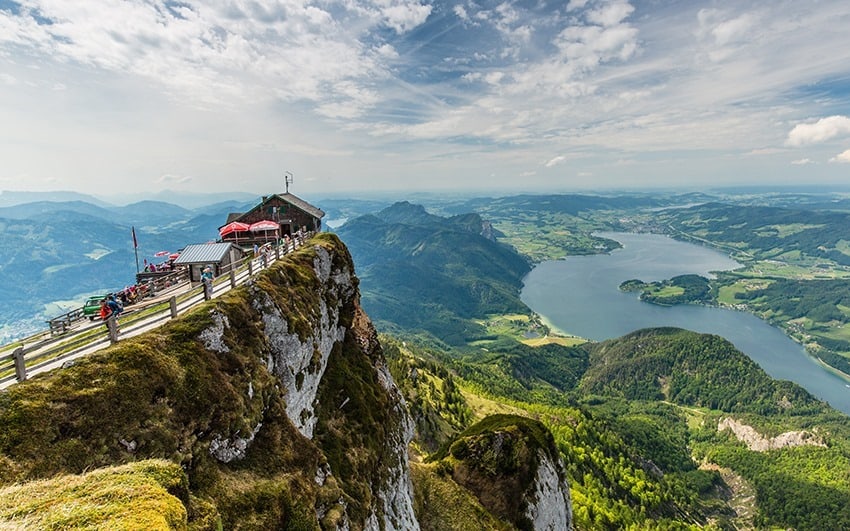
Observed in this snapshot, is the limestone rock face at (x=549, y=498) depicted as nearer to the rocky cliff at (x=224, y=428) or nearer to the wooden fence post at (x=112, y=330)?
the rocky cliff at (x=224, y=428)

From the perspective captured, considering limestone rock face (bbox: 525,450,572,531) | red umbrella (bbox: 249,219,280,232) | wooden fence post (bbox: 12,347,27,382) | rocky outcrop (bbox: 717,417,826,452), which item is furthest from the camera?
rocky outcrop (bbox: 717,417,826,452)

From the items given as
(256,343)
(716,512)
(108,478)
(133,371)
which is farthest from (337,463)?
(716,512)

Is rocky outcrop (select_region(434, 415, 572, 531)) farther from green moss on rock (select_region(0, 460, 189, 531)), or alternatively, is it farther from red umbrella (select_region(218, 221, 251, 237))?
green moss on rock (select_region(0, 460, 189, 531))

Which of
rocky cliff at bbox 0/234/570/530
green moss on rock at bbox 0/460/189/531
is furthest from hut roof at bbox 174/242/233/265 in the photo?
green moss on rock at bbox 0/460/189/531

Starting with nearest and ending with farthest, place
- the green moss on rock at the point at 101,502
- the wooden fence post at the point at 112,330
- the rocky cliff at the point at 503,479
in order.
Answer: the green moss on rock at the point at 101,502 → the wooden fence post at the point at 112,330 → the rocky cliff at the point at 503,479

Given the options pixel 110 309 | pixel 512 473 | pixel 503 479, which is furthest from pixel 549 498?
pixel 110 309

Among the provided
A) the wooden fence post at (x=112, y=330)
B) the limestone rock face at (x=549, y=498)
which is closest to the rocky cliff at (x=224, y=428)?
the wooden fence post at (x=112, y=330)

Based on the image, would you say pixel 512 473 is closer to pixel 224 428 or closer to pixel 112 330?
pixel 224 428
